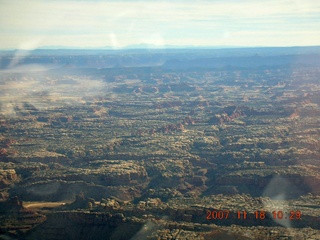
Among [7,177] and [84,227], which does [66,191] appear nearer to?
[7,177]

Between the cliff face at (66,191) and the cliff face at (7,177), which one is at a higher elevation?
the cliff face at (7,177)

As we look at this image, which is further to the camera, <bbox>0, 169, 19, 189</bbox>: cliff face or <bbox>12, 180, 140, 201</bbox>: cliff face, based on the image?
<bbox>0, 169, 19, 189</bbox>: cliff face

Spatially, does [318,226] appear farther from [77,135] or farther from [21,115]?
[21,115]

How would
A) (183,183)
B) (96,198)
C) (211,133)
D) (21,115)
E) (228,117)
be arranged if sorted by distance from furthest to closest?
1. (21,115)
2. (228,117)
3. (211,133)
4. (183,183)
5. (96,198)

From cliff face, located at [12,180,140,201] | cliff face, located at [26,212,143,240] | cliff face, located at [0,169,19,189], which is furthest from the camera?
cliff face, located at [0,169,19,189]

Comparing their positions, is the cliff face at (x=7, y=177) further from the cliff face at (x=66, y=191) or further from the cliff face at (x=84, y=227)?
the cliff face at (x=84, y=227)

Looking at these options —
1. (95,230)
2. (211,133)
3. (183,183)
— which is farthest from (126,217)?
(211,133)

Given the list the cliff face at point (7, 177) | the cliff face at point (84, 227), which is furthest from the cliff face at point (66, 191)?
the cliff face at point (84, 227)

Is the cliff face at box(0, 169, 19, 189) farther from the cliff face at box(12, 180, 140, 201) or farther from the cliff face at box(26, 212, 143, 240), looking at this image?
the cliff face at box(26, 212, 143, 240)

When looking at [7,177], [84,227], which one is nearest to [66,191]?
[7,177]

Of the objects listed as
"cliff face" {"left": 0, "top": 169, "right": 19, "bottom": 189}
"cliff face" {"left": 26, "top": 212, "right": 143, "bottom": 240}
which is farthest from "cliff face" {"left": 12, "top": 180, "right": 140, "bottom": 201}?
"cliff face" {"left": 26, "top": 212, "right": 143, "bottom": 240}

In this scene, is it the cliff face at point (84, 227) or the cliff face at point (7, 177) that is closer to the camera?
the cliff face at point (84, 227)
